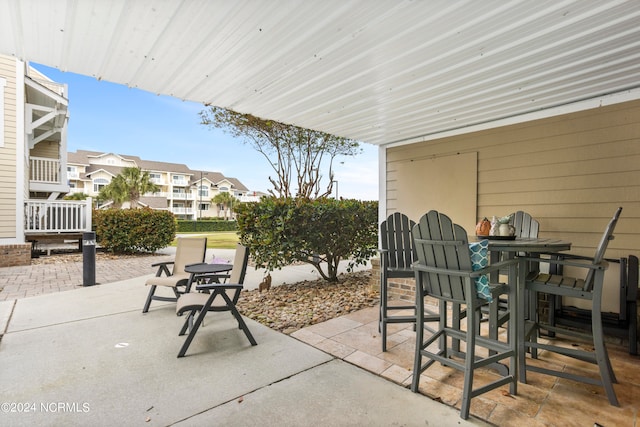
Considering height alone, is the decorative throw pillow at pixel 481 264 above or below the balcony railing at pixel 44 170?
below

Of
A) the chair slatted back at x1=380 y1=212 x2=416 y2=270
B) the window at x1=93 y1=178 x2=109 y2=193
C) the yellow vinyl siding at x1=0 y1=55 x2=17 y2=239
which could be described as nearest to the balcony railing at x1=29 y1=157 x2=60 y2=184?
the yellow vinyl siding at x1=0 y1=55 x2=17 y2=239

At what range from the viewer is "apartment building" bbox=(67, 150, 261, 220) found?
4019 cm

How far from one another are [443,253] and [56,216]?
1085 centimetres

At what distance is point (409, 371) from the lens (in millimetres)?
2461

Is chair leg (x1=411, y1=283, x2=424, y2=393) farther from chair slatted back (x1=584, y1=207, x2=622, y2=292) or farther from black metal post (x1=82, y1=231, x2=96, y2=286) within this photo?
black metal post (x1=82, y1=231, x2=96, y2=286)

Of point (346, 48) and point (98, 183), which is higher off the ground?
point (98, 183)

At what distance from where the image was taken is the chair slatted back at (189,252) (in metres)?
4.51

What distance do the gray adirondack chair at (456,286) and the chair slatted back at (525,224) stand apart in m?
1.49

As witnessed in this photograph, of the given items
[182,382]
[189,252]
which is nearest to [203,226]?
[189,252]

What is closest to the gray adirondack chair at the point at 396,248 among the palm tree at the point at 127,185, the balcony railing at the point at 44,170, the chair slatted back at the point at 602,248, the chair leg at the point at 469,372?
the chair leg at the point at 469,372

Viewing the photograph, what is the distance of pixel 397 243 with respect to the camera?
3.37 m

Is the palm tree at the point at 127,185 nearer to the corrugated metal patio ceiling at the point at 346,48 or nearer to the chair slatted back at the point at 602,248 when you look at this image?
the corrugated metal patio ceiling at the point at 346,48

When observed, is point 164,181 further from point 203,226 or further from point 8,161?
point 8,161

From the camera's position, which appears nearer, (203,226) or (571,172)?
(571,172)
